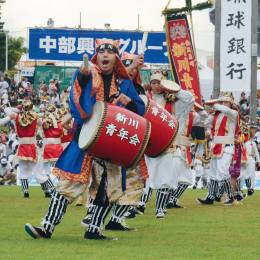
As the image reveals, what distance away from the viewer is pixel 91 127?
5996 mm

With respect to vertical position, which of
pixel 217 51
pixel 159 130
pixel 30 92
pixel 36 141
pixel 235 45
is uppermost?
pixel 235 45

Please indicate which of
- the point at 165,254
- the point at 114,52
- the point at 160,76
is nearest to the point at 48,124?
the point at 160,76

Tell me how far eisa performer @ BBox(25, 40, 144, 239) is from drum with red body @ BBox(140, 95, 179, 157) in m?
0.21

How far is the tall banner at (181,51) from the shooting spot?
15.3 meters

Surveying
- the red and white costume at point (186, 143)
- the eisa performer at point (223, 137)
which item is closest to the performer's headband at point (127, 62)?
the red and white costume at point (186, 143)

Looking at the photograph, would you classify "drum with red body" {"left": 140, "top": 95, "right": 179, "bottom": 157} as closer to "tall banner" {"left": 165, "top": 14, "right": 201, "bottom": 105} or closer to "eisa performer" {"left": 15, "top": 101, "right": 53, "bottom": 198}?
"eisa performer" {"left": 15, "top": 101, "right": 53, "bottom": 198}

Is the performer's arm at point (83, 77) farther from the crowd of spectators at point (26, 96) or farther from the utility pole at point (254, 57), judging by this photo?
the crowd of spectators at point (26, 96)

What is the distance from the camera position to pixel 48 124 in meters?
13.9

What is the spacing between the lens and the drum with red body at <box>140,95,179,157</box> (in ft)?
21.9

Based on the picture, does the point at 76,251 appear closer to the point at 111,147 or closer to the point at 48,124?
the point at 111,147

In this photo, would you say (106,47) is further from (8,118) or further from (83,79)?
(8,118)

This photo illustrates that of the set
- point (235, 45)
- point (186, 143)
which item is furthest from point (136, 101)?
point (235, 45)

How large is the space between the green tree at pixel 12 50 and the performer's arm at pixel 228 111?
42508 mm

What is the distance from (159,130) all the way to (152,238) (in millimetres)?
1073
